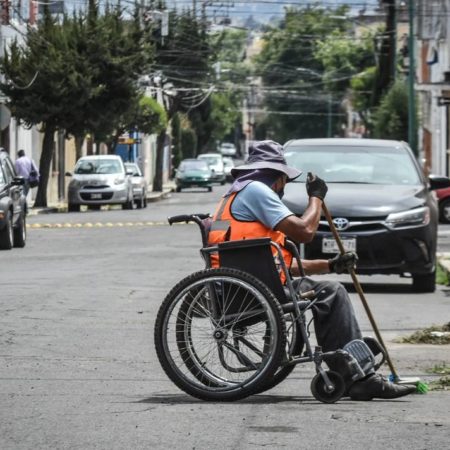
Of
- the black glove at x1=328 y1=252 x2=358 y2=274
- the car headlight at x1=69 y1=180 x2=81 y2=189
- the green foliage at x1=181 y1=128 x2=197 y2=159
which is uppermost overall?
the black glove at x1=328 y1=252 x2=358 y2=274

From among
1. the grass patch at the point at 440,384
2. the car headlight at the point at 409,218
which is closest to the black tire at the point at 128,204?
the car headlight at the point at 409,218

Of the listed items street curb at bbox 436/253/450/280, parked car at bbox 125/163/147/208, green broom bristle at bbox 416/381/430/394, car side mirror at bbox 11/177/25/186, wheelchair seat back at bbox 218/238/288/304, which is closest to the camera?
wheelchair seat back at bbox 218/238/288/304

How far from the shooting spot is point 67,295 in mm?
16734

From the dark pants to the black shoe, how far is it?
9.4 inches

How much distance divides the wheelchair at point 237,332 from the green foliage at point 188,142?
339 feet

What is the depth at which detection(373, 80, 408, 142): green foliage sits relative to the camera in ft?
227

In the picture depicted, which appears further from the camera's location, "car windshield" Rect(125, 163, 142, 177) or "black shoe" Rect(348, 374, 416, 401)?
"car windshield" Rect(125, 163, 142, 177)

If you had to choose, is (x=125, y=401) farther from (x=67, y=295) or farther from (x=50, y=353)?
(x=67, y=295)

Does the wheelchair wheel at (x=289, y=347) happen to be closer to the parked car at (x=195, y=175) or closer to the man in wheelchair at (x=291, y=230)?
the man in wheelchair at (x=291, y=230)

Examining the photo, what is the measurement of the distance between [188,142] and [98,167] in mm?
66560

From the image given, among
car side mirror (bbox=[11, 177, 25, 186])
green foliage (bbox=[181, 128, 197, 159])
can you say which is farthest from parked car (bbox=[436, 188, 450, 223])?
green foliage (bbox=[181, 128, 197, 159])

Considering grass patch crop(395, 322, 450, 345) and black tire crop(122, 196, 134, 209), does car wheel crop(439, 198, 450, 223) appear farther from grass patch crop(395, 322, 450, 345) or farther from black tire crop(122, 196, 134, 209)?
grass patch crop(395, 322, 450, 345)

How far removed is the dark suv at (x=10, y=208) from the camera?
26.2m

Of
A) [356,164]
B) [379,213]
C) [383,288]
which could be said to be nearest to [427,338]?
[379,213]
